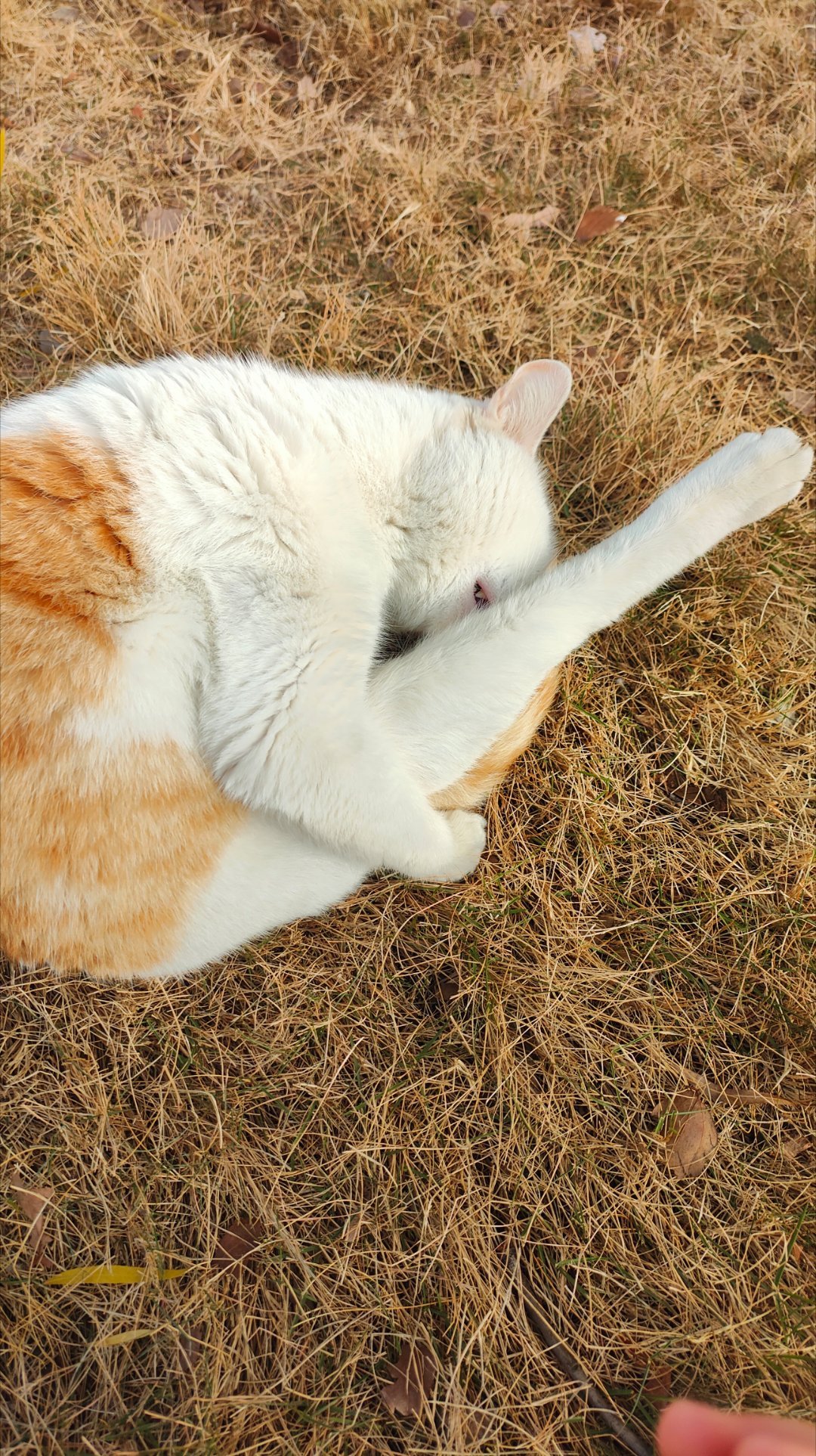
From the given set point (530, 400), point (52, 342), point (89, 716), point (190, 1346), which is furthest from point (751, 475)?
point (190, 1346)

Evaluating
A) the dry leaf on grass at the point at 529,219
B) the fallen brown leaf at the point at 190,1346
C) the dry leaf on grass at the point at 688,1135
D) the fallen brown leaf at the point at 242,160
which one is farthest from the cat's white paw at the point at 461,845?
the fallen brown leaf at the point at 242,160

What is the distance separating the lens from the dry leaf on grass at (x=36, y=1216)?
7.52 ft

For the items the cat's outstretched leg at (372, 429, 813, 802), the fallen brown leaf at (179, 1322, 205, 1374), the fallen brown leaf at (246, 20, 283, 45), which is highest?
the fallen brown leaf at (246, 20, 283, 45)

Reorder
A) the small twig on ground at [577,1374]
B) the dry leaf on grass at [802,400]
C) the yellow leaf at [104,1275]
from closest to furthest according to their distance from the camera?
the small twig on ground at [577,1374], the yellow leaf at [104,1275], the dry leaf on grass at [802,400]

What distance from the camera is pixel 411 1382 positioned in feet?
7.11

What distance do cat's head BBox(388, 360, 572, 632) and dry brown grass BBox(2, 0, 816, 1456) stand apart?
631 millimetres

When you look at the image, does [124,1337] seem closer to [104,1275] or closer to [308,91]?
[104,1275]

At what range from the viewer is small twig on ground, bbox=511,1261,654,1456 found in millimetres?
2129

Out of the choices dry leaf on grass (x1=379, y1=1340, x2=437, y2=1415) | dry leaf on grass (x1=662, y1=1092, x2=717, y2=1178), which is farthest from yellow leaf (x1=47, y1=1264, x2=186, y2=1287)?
dry leaf on grass (x1=662, y1=1092, x2=717, y2=1178)

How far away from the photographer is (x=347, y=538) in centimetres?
217

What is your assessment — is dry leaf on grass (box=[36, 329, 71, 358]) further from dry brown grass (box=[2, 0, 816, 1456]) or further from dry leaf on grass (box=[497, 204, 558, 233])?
dry leaf on grass (box=[497, 204, 558, 233])

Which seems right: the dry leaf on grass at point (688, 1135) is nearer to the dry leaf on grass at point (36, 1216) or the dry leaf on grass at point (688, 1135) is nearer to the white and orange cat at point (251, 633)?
the white and orange cat at point (251, 633)

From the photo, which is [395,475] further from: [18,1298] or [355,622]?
[18,1298]

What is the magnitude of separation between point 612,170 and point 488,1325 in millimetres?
4137
